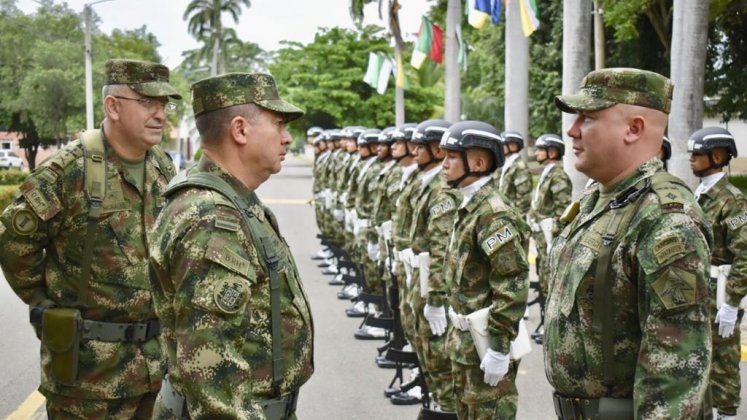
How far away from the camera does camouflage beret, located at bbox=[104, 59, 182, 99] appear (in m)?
4.93

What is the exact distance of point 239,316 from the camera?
285cm

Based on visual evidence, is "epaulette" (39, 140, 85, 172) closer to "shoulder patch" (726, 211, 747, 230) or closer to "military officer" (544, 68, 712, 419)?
"military officer" (544, 68, 712, 419)

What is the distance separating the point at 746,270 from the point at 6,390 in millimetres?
5919

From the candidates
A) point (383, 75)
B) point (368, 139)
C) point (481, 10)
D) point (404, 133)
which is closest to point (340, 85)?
point (383, 75)

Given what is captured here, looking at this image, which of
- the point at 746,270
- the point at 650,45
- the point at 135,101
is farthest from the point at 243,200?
the point at 650,45

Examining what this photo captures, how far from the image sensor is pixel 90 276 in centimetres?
457

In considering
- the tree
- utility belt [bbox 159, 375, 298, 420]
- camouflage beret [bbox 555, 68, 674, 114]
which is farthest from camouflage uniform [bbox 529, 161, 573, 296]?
the tree

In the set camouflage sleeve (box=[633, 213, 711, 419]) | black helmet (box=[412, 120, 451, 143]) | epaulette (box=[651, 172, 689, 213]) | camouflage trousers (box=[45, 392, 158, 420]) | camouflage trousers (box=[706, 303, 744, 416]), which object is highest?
black helmet (box=[412, 120, 451, 143])

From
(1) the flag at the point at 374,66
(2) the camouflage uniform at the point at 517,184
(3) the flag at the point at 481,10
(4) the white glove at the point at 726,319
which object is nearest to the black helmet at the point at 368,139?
(2) the camouflage uniform at the point at 517,184

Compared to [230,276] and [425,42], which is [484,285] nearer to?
[230,276]

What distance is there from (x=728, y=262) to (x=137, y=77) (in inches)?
168

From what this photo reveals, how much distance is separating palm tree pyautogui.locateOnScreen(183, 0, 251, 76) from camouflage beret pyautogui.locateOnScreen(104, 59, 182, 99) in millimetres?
70856

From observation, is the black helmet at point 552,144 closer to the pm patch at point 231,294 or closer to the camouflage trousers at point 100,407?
the camouflage trousers at point 100,407

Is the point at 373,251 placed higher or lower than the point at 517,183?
lower
